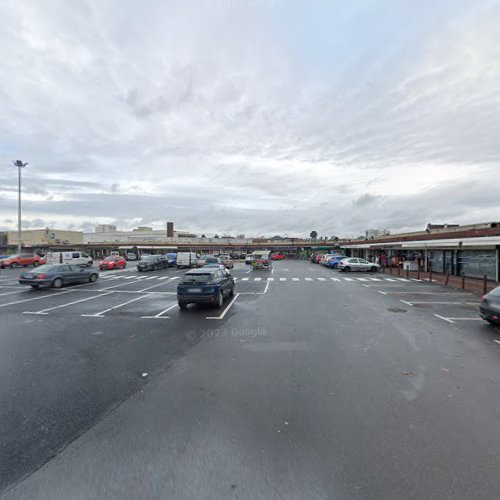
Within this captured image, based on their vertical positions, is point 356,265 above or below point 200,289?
below

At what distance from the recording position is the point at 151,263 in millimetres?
28766

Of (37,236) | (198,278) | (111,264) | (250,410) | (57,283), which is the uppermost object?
(37,236)

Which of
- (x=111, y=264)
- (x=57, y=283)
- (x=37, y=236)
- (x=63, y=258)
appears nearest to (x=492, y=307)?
(x=57, y=283)

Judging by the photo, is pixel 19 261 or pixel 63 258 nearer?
pixel 63 258

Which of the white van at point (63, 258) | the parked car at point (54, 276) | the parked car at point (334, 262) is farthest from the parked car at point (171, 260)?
the parked car at point (334, 262)

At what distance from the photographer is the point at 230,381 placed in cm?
483

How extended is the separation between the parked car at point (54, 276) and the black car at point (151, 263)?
9470 millimetres

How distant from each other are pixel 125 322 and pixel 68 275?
35.2ft

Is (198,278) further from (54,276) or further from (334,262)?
(334,262)

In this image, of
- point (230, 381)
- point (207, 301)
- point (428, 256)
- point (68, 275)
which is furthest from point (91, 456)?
point (428, 256)

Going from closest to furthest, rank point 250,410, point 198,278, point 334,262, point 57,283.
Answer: point 250,410, point 198,278, point 57,283, point 334,262

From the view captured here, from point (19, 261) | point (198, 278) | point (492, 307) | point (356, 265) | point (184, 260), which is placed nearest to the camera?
point (492, 307)

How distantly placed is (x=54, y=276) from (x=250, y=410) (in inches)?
653

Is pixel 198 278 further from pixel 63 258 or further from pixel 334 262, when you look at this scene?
pixel 334 262
